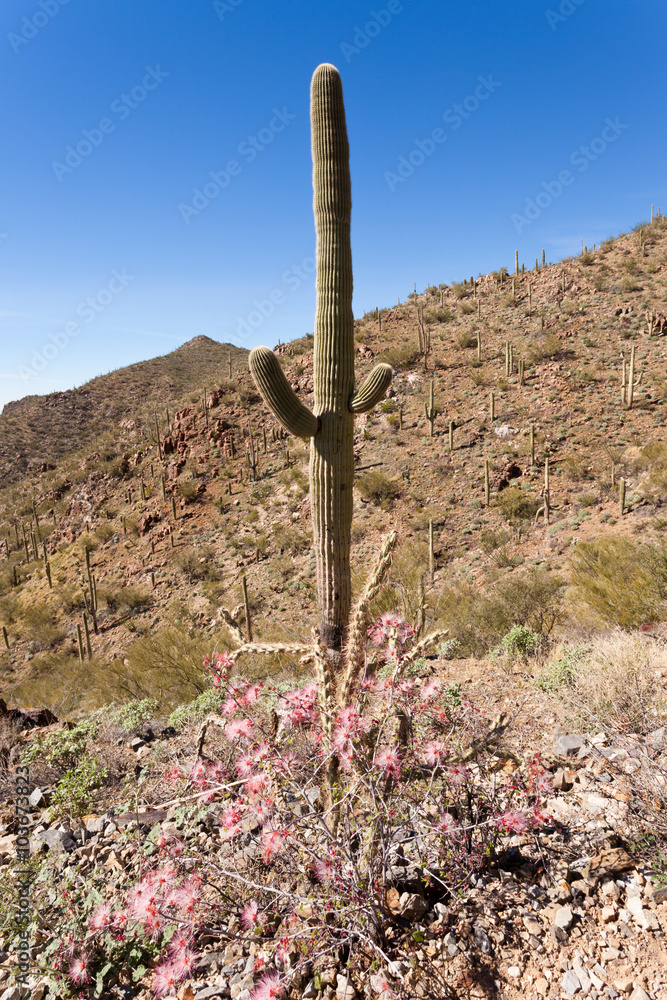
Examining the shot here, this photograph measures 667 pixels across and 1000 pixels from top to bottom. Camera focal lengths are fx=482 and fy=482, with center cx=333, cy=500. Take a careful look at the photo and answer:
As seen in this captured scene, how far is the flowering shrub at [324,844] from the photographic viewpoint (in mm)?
2230

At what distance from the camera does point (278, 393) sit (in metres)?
4.53

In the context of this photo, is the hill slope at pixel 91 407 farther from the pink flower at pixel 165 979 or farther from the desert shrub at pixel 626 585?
the pink flower at pixel 165 979

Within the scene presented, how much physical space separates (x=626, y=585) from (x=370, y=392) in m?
5.35

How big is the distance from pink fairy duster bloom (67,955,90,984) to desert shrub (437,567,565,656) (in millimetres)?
6316

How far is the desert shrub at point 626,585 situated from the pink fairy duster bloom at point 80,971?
6673 mm

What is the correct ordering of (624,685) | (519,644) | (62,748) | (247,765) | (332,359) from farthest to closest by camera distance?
(519,644) → (62,748) → (332,359) → (624,685) → (247,765)

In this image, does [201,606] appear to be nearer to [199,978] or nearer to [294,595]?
[294,595]

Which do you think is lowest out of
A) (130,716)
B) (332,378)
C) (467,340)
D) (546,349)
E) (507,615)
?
(130,716)

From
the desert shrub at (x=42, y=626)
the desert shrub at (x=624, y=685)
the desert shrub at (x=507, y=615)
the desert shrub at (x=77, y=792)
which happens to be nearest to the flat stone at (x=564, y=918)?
the desert shrub at (x=624, y=685)

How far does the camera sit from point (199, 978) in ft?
8.29

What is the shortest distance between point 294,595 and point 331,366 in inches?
457

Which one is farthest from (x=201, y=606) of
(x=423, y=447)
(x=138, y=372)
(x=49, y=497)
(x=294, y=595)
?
(x=138, y=372)

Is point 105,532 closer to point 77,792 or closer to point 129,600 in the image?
point 129,600

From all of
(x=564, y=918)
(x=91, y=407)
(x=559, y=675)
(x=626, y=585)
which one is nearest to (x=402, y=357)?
(x=626, y=585)
